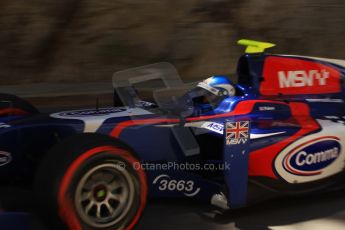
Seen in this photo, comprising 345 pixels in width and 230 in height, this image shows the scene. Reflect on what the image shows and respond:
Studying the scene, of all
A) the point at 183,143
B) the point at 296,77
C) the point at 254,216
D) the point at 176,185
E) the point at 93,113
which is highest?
the point at 296,77

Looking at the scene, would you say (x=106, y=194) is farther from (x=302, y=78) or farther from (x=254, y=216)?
(x=302, y=78)

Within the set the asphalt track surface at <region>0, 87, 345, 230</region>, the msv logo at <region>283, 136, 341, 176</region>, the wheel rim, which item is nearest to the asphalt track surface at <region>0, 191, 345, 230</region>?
the asphalt track surface at <region>0, 87, 345, 230</region>

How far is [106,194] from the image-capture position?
318 cm

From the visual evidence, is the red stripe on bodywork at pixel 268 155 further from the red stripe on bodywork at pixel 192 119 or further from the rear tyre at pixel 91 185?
the rear tyre at pixel 91 185

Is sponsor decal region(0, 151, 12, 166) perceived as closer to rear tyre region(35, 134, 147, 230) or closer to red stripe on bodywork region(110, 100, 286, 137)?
red stripe on bodywork region(110, 100, 286, 137)

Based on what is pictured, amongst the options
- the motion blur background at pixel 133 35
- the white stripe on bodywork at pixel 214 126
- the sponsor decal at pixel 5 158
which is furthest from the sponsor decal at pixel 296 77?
the motion blur background at pixel 133 35

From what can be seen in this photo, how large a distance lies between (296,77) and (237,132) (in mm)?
1182

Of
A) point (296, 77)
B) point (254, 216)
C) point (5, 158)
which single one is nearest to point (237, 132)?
point (254, 216)

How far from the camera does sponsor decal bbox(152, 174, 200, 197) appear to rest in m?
3.73

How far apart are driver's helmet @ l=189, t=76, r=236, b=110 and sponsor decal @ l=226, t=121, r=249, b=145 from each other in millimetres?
708

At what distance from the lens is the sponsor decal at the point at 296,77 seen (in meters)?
4.44

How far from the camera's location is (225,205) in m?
3.64

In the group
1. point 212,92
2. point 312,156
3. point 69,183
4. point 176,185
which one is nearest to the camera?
point 69,183

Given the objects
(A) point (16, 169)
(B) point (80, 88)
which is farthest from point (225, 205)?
(B) point (80, 88)
